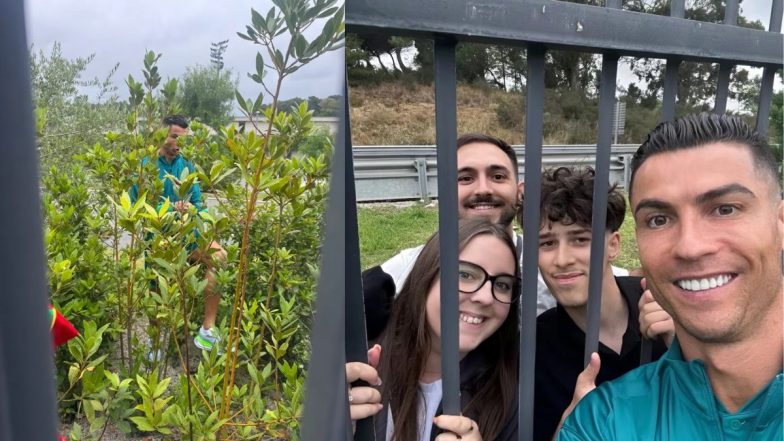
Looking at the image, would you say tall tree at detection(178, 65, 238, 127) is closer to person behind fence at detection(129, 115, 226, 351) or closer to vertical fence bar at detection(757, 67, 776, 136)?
person behind fence at detection(129, 115, 226, 351)

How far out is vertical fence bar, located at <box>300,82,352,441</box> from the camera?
22.1 inches

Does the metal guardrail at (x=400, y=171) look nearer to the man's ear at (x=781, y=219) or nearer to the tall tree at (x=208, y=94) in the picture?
the man's ear at (x=781, y=219)

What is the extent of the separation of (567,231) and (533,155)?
0.85 meters

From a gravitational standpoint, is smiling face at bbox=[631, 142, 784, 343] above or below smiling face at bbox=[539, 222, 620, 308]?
above

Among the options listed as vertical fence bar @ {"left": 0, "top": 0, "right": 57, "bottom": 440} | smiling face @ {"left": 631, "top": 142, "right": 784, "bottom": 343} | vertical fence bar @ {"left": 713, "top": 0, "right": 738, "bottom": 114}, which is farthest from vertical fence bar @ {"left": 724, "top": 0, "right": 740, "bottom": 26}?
vertical fence bar @ {"left": 0, "top": 0, "right": 57, "bottom": 440}

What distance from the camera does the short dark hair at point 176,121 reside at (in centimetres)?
59

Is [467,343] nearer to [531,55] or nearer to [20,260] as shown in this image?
[531,55]

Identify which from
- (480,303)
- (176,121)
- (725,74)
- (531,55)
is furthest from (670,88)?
(176,121)

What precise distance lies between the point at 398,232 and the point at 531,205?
4899 mm

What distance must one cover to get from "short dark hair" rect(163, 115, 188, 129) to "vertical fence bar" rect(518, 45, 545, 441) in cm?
62

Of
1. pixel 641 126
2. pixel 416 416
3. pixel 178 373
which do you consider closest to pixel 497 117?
pixel 641 126

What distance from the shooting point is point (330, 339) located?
613mm

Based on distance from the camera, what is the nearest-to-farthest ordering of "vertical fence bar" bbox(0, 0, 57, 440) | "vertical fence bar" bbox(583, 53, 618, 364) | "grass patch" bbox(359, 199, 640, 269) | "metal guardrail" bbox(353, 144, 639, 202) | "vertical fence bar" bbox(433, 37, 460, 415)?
1. "vertical fence bar" bbox(0, 0, 57, 440)
2. "vertical fence bar" bbox(433, 37, 460, 415)
3. "vertical fence bar" bbox(583, 53, 618, 364)
4. "grass patch" bbox(359, 199, 640, 269)
5. "metal guardrail" bbox(353, 144, 639, 202)

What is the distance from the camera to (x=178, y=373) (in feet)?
2.87
